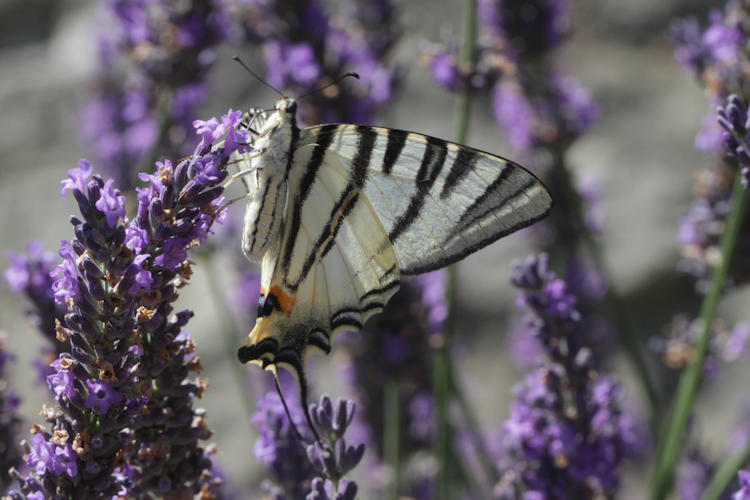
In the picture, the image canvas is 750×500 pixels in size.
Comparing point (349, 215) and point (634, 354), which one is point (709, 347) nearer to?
point (634, 354)

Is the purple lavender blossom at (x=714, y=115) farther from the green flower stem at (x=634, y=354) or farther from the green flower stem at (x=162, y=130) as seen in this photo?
the green flower stem at (x=162, y=130)

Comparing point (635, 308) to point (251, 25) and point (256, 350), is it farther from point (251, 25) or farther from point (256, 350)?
point (256, 350)

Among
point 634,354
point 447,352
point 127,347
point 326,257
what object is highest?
point 326,257

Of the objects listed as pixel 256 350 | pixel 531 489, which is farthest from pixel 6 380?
pixel 531 489

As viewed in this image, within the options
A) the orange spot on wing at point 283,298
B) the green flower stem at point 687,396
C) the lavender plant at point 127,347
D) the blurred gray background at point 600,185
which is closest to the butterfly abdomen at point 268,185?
the orange spot on wing at point 283,298

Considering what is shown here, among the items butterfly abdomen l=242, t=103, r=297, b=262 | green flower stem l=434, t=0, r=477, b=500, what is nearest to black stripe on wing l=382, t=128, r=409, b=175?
butterfly abdomen l=242, t=103, r=297, b=262

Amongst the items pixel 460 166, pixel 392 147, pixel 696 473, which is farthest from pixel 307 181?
pixel 696 473
